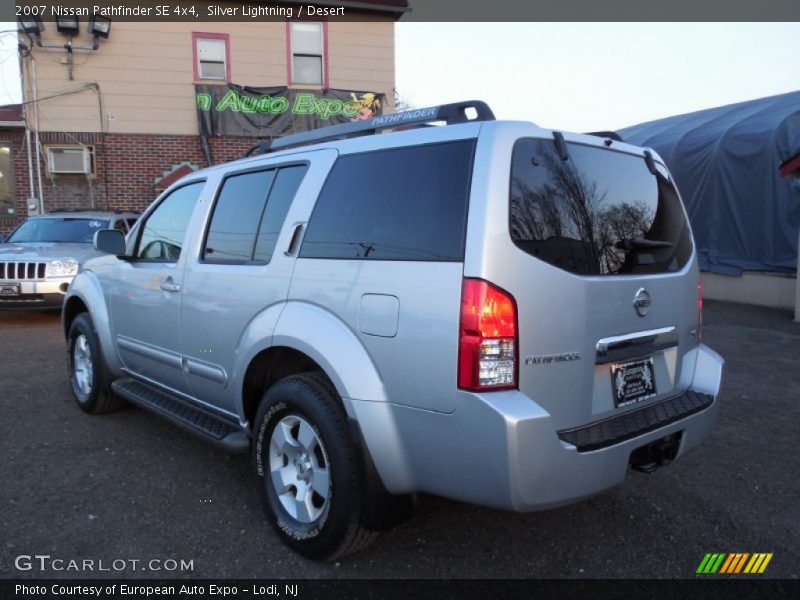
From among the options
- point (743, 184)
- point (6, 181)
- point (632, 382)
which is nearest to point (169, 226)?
point (632, 382)

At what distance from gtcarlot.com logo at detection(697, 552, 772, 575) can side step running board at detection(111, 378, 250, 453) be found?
2.28 metres

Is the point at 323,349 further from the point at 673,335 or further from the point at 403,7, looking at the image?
the point at 403,7

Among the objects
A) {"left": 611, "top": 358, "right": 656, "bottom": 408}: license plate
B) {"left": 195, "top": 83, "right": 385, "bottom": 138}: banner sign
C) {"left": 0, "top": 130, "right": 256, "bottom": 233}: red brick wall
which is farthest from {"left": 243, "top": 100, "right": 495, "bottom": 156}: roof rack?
{"left": 0, "top": 130, "right": 256, "bottom": 233}: red brick wall

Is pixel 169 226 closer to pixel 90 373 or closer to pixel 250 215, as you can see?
pixel 250 215

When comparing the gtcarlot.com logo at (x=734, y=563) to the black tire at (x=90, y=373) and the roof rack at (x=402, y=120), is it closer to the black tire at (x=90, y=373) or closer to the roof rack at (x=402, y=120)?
the roof rack at (x=402, y=120)

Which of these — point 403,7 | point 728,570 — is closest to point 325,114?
point 403,7

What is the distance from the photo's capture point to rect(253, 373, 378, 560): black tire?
102 inches

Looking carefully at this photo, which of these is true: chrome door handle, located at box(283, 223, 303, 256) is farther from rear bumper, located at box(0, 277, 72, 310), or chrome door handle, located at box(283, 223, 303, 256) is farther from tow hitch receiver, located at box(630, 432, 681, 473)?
rear bumper, located at box(0, 277, 72, 310)

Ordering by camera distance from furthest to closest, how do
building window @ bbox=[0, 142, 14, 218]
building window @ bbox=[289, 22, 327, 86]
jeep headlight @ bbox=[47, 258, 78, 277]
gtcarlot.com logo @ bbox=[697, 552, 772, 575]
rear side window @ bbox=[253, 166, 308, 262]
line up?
building window @ bbox=[289, 22, 327, 86]
building window @ bbox=[0, 142, 14, 218]
jeep headlight @ bbox=[47, 258, 78, 277]
rear side window @ bbox=[253, 166, 308, 262]
gtcarlot.com logo @ bbox=[697, 552, 772, 575]

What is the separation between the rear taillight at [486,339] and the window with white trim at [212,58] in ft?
44.0

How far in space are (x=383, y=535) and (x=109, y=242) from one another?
2827 mm

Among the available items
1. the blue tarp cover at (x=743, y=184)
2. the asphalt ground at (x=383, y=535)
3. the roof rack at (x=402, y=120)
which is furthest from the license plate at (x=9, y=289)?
the blue tarp cover at (x=743, y=184)

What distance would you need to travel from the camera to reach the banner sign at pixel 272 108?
45.5 ft

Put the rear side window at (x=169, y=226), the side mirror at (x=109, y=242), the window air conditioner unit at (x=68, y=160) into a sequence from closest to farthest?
the rear side window at (x=169, y=226)
the side mirror at (x=109, y=242)
the window air conditioner unit at (x=68, y=160)
